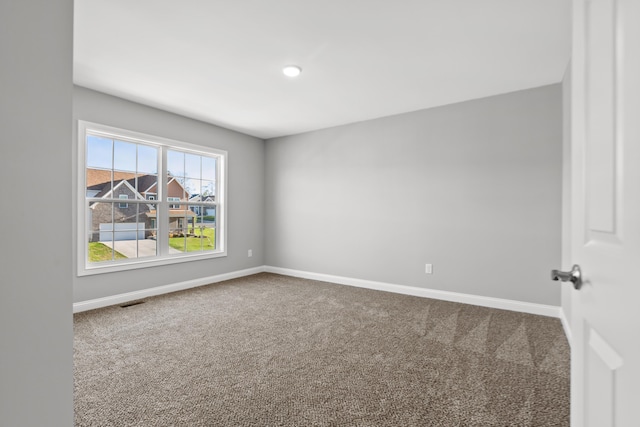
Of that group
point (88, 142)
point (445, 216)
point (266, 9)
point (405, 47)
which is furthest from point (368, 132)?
point (88, 142)

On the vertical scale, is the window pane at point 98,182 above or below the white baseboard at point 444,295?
above

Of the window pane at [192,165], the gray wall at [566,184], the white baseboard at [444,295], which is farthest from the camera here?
the window pane at [192,165]

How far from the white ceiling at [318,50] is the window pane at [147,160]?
0.60 m

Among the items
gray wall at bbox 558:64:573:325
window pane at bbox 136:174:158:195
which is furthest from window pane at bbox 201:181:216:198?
gray wall at bbox 558:64:573:325

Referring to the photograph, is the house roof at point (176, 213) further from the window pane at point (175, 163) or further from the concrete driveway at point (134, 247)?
the window pane at point (175, 163)

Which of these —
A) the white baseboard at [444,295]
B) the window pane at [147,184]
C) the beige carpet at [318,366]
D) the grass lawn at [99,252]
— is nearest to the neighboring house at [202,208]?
the window pane at [147,184]

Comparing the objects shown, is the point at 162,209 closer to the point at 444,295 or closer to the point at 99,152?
the point at 99,152

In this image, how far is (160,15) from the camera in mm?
2182

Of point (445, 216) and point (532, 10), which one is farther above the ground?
point (532, 10)

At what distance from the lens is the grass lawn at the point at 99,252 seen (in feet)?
11.8

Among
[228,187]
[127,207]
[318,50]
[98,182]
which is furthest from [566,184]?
[98,182]

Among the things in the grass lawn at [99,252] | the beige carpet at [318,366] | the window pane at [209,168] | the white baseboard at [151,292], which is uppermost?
the window pane at [209,168]

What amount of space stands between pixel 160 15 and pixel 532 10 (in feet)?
8.57

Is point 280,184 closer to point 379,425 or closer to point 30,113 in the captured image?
point 379,425
